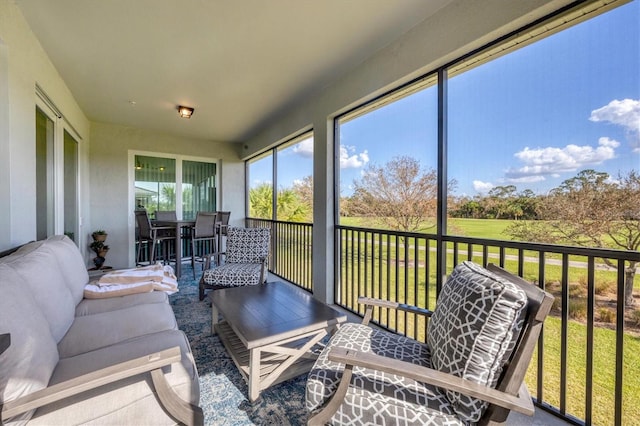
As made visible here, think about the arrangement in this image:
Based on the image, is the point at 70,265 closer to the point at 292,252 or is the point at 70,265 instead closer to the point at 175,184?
the point at 292,252

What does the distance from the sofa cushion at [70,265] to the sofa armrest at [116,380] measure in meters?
1.21

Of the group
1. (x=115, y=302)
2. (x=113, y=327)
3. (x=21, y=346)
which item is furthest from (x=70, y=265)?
(x=21, y=346)

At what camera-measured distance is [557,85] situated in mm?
1546

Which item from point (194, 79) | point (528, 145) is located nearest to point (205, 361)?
point (528, 145)

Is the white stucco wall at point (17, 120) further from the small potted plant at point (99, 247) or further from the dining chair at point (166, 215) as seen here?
the dining chair at point (166, 215)

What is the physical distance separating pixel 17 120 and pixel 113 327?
5.78 ft

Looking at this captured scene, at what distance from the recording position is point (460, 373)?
3.52 feet

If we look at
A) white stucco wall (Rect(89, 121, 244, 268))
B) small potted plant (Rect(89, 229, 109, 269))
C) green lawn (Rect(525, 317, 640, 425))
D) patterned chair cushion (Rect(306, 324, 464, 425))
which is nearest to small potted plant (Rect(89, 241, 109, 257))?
small potted plant (Rect(89, 229, 109, 269))

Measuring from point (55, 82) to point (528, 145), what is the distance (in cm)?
441

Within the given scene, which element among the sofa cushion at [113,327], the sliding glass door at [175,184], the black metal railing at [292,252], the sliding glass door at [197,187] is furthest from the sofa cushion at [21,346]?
the sliding glass door at [197,187]

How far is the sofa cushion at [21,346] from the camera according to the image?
2.96 feet

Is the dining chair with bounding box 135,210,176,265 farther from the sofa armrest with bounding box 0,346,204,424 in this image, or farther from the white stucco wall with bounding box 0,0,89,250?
the sofa armrest with bounding box 0,346,204,424

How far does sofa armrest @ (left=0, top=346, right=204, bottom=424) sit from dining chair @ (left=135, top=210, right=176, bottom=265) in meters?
3.95

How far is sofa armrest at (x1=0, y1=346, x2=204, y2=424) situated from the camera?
0.87m
